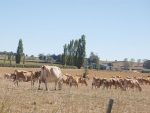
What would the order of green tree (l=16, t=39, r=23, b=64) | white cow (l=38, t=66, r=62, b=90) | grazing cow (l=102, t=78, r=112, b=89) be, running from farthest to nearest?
1. green tree (l=16, t=39, r=23, b=64)
2. grazing cow (l=102, t=78, r=112, b=89)
3. white cow (l=38, t=66, r=62, b=90)

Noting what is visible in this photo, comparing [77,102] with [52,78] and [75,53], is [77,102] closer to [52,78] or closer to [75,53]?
[52,78]

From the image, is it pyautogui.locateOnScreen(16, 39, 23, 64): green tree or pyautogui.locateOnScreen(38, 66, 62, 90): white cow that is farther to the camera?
pyautogui.locateOnScreen(16, 39, 23, 64): green tree

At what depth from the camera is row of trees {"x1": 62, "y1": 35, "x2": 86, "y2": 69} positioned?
92.7 meters

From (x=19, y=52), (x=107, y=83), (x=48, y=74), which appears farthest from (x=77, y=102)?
(x=19, y=52)

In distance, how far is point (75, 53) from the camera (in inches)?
3752

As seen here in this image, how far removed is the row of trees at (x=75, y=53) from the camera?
92.7m

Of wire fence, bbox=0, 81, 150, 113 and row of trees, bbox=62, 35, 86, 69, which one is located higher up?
row of trees, bbox=62, 35, 86, 69

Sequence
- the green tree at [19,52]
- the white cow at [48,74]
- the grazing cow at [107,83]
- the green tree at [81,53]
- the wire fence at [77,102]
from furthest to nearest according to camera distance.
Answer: the green tree at [19,52], the green tree at [81,53], the grazing cow at [107,83], the white cow at [48,74], the wire fence at [77,102]

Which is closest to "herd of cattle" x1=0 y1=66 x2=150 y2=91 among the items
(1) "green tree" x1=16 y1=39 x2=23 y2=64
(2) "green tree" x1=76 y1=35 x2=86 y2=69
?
(2) "green tree" x1=76 y1=35 x2=86 y2=69

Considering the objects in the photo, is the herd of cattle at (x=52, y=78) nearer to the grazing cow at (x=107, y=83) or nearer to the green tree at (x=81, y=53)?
the grazing cow at (x=107, y=83)

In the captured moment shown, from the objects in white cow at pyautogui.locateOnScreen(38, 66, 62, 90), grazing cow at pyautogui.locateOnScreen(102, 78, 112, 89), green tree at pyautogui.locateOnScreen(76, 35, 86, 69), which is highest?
green tree at pyautogui.locateOnScreen(76, 35, 86, 69)

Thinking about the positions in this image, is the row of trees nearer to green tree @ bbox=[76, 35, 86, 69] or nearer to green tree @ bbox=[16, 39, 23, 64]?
green tree @ bbox=[76, 35, 86, 69]

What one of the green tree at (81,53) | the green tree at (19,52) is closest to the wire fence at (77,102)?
the green tree at (81,53)

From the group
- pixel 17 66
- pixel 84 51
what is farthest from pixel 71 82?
pixel 84 51
